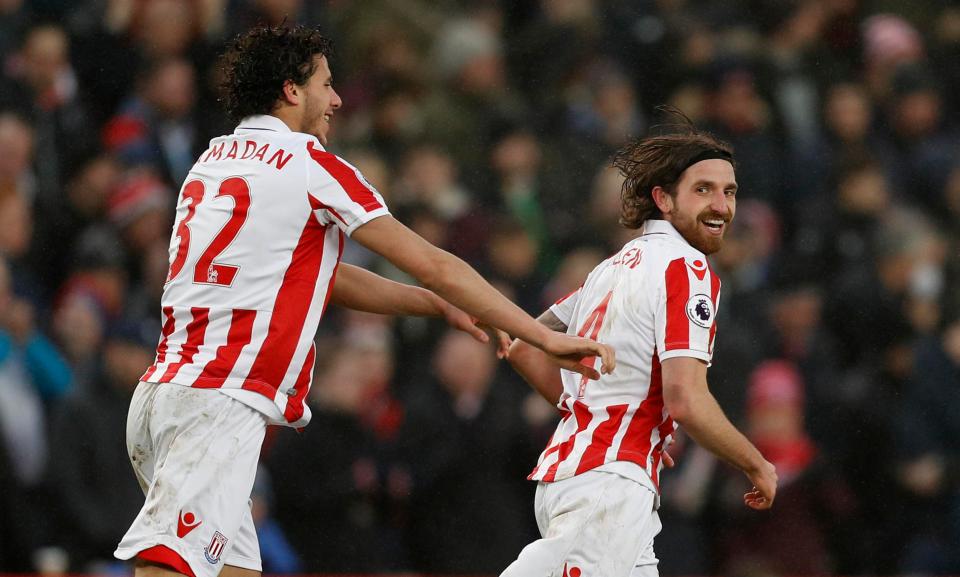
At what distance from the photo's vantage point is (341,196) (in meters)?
4.72

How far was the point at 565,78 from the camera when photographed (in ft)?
38.0

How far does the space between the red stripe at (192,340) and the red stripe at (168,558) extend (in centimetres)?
54

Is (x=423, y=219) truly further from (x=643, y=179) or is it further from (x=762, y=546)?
(x=643, y=179)

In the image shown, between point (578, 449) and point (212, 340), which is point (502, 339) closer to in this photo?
point (578, 449)

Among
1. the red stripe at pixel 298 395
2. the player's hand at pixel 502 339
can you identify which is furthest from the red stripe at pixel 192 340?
the player's hand at pixel 502 339

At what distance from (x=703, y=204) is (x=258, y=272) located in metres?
1.58

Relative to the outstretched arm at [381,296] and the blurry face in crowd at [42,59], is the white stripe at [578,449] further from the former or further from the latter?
the blurry face in crowd at [42,59]

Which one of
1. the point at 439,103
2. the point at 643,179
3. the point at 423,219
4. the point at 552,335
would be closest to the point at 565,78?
the point at 439,103

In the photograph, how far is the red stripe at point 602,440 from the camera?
483 centimetres

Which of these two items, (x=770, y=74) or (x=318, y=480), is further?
→ (x=770, y=74)

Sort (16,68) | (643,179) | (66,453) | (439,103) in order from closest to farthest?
(643,179), (66,453), (16,68), (439,103)

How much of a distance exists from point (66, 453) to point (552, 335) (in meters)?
4.66

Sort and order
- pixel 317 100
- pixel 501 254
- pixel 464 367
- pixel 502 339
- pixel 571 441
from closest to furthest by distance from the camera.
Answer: pixel 571 441
pixel 317 100
pixel 502 339
pixel 464 367
pixel 501 254

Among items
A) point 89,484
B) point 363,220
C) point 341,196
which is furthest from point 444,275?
point 89,484
